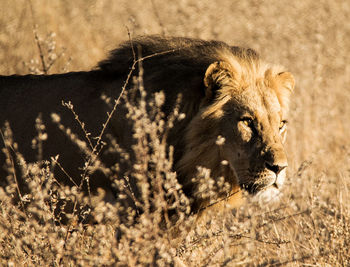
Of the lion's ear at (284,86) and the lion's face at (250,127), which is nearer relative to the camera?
the lion's face at (250,127)

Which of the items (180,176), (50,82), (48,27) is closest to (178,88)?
(180,176)

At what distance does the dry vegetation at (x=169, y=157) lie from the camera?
13.0ft

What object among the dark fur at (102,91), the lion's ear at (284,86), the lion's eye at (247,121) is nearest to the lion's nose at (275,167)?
the lion's eye at (247,121)

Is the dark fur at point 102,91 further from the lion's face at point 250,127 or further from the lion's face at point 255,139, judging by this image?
the lion's face at point 255,139

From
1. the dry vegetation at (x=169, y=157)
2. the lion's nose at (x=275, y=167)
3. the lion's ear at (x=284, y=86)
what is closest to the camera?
the dry vegetation at (x=169, y=157)

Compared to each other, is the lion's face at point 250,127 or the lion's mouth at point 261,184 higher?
the lion's face at point 250,127

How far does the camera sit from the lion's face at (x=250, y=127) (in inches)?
186

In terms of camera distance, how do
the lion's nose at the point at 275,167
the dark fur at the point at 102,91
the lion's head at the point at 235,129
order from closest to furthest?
the lion's nose at the point at 275,167, the lion's head at the point at 235,129, the dark fur at the point at 102,91

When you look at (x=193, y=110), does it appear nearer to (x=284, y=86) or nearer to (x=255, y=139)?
(x=255, y=139)

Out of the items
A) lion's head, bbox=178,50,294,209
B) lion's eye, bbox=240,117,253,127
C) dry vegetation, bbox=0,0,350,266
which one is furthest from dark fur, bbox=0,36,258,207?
lion's eye, bbox=240,117,253,127

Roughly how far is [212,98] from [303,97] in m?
6.77

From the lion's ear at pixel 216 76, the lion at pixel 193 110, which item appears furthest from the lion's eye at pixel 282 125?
the lion's ear at pixel 216 76

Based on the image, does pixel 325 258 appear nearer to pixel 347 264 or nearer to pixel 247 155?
pixel 347 264

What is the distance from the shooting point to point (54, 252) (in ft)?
12.8
